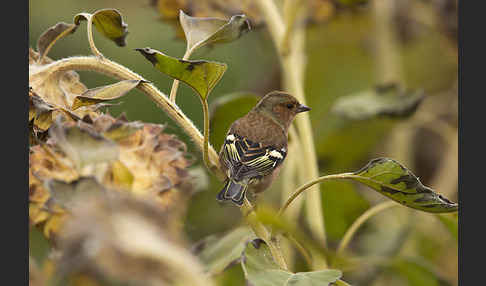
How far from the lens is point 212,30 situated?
94cm

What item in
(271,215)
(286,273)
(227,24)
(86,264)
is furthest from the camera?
(227,24)

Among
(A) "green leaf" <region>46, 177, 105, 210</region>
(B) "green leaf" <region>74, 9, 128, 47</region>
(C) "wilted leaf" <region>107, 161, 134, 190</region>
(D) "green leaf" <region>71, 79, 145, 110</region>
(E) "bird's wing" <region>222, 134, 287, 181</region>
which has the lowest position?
(E) "bird's wing" <region>222, 134, 287, 181</region>

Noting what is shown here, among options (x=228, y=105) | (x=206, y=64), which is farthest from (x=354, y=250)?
(x=206, y=64)

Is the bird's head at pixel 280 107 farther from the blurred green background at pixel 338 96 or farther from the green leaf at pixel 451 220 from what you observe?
the green leaf at pixel 451 220

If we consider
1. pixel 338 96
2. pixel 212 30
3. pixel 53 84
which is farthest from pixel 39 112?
pixel 338 96

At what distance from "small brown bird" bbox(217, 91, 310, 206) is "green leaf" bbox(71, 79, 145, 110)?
40 cm

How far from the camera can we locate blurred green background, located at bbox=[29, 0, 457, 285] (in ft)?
4.72

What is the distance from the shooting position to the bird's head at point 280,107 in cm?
141

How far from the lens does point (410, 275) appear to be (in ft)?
4.25

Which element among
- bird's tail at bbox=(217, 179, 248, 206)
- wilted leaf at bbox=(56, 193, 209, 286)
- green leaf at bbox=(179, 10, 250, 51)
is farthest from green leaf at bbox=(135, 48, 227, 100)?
wilted leaf at bbox=(56, 193, 209, 286)

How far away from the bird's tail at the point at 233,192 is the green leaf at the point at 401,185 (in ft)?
0.72

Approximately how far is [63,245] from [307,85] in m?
1.67

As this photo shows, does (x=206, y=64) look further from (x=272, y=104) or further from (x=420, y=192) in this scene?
(x=272, y=104)

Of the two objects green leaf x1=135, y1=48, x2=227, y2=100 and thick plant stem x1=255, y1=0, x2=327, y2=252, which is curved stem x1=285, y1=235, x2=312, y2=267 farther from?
green leaf x1=135, y1=48, x2=227, y2=100
